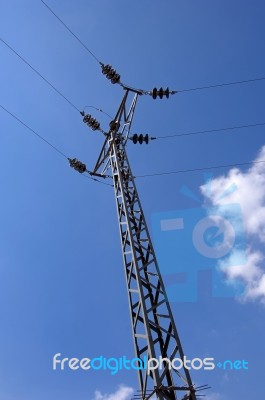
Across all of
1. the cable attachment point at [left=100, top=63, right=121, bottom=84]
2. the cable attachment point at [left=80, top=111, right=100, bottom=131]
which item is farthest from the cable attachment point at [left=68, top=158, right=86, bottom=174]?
the cable attachment point at [left=100, top=63, right=121, bottom=84]

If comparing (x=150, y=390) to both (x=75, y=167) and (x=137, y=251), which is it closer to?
(x=137, y=251)

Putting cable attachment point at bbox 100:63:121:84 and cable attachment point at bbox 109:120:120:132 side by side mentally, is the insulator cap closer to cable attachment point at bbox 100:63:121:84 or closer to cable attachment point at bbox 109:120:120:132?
cable attachment point at bbox 109:120:120:132

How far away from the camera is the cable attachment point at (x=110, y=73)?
16719 mm

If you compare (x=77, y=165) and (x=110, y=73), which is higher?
(x=110, y=73)

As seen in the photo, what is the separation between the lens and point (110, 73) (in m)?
16.8

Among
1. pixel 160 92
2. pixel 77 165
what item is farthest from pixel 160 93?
pixel 77 165

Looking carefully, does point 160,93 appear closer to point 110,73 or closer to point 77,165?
point 110,73

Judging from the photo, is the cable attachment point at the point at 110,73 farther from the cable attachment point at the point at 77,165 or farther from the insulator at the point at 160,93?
the cable attachment point at the point at 77,165

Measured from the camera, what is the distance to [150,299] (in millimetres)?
10695

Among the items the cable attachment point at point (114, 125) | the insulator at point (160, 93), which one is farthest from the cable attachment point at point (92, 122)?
the insulator at point (160, 93)

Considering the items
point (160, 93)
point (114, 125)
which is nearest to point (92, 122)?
point (114, 125)

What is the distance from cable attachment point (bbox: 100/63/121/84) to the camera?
54.9ft

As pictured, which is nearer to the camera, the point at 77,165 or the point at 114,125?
the point at 114,125

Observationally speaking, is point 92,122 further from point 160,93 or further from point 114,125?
point 160,93
